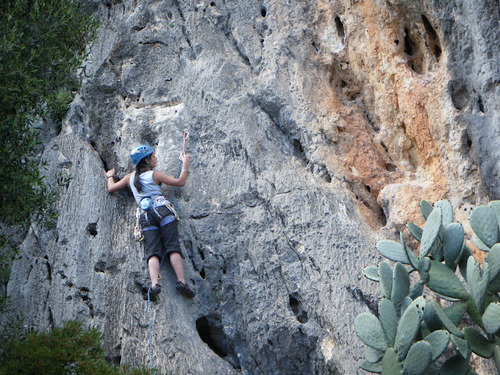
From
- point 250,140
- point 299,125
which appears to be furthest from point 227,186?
point 299,125

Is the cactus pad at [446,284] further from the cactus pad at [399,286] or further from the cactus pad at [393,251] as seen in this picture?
the cactus pad at [393,251]

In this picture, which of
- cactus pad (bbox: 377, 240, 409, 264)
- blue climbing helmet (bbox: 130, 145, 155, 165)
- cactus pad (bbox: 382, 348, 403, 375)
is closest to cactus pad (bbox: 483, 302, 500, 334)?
cactus pad (bbox: 382, 348, 403, 375)

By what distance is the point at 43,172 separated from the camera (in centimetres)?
858

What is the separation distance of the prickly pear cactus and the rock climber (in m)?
2.81

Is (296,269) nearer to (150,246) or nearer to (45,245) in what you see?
(150,246)

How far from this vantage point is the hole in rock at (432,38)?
7969 millimetres

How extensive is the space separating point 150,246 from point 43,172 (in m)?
2.13

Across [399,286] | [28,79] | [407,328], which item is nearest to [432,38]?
[399,286]

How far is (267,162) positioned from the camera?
8.15 m

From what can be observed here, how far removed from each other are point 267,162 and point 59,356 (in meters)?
3.46

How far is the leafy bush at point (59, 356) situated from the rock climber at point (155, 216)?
1.00 metres

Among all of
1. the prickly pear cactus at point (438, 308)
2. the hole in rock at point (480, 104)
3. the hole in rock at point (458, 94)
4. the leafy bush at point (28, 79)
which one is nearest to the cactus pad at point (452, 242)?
the prickly pear cactus at point (438, 308)

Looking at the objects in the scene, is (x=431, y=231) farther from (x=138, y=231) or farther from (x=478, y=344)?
(x=138, y=231)

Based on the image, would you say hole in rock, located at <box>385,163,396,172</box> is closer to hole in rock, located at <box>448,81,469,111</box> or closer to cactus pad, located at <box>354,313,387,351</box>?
hole in rock, located at <box>448,81,469,111</box>
